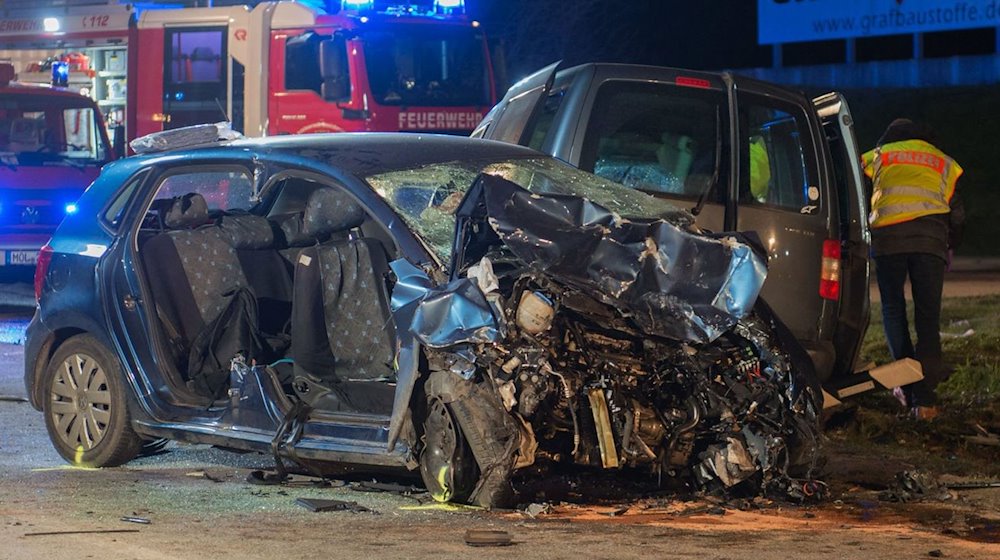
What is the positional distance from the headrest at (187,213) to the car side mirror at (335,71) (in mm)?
9236

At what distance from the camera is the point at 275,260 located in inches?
289

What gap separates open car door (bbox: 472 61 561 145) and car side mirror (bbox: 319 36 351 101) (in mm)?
6978

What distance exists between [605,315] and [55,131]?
11.3 m

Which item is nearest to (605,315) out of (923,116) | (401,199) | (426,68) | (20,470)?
(401,199)

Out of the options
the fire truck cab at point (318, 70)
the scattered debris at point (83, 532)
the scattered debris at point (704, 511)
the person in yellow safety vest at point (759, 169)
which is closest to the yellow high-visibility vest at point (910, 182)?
the person in yellow safety vest at point (759, 169)

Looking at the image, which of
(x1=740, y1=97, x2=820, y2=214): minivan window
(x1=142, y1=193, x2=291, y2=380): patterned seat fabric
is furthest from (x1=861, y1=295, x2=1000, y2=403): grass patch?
(x1=142, y1=193, x2=291, y2=380): patterned seat fabric

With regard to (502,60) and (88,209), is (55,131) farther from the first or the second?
(88,209)

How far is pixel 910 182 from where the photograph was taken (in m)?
9.09

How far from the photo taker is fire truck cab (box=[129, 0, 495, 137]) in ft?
53.7

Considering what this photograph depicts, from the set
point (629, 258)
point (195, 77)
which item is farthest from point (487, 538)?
point (195, 77)

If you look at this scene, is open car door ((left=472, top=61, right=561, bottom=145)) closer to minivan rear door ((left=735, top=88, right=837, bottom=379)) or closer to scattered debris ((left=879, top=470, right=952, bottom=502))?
minivan rear door ((left=735, top=88, right=837, bottom=379))

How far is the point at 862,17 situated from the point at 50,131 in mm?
20179

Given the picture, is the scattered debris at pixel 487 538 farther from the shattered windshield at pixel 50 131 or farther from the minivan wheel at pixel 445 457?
the shattered windshield at pixel 50 131

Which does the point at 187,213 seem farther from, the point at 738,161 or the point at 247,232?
the point at 738,161
